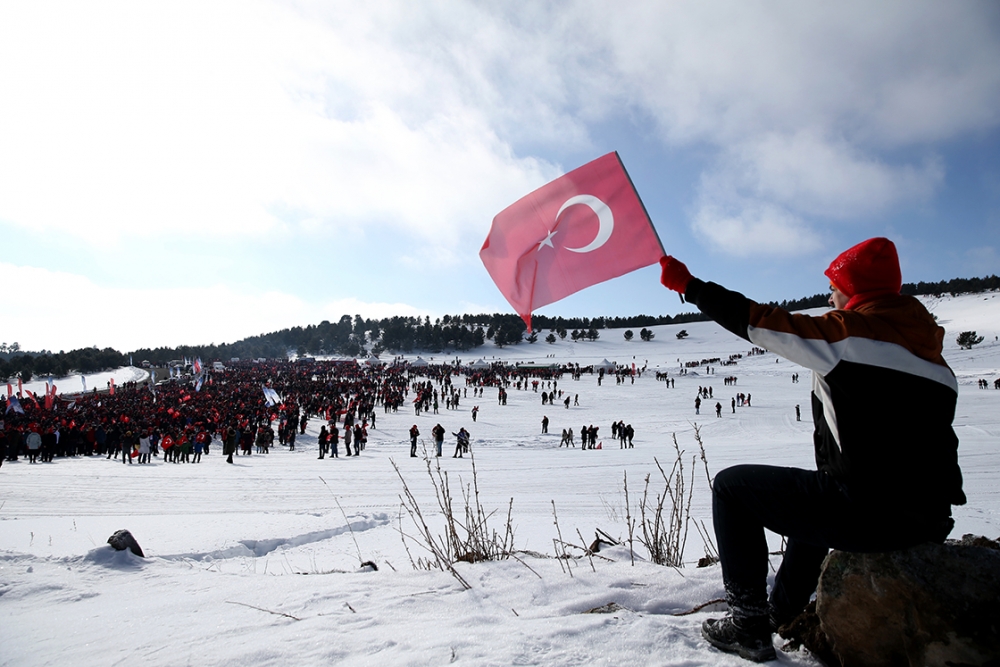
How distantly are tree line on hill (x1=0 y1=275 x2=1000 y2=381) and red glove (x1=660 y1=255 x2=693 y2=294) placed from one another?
256ft

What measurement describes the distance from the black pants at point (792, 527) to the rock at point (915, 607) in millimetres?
80

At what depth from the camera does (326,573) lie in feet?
10.4

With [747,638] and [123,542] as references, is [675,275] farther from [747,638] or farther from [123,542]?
[123,542]

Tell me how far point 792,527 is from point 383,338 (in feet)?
385

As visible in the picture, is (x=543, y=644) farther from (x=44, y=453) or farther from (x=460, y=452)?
(x=44, y=453)

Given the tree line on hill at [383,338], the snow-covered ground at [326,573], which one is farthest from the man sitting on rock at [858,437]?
the tree line on hill at [383,338]

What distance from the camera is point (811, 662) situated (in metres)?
1.78

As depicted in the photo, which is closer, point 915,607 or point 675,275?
point 915,607

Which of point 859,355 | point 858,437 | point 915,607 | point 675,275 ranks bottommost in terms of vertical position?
point 915,607

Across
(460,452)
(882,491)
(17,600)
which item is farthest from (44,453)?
(882,491)

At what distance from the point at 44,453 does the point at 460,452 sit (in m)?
13.2

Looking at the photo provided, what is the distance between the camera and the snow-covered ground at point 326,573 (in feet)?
6.06

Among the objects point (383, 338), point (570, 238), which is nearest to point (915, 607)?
point (570, 238)

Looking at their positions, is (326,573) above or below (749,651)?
below
